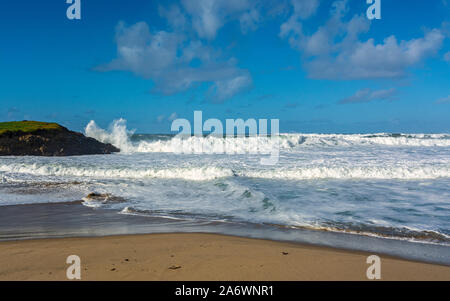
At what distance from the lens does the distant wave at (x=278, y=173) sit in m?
12.0

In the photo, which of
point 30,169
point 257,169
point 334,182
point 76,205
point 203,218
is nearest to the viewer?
point 203,218

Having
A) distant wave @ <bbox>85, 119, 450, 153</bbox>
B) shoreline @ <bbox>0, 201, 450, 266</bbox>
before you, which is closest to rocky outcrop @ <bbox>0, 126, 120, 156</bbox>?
distant wave @ <bbox>85, 119, 450, 153</bbox>

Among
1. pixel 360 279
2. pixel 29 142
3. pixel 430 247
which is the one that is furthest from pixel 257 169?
pixel 29 142

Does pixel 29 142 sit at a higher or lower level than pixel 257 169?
higher

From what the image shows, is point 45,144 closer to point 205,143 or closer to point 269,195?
point 205,143

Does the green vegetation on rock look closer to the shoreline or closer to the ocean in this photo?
the ocean

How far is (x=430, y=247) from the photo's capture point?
4.85m

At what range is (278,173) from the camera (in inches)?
488

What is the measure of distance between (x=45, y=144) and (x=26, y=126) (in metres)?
4.15

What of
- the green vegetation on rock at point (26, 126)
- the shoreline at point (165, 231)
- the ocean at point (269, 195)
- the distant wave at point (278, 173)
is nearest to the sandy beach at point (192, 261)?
the shoreline at point (165, 231)

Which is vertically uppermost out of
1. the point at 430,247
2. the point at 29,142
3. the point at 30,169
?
the point at 29,142

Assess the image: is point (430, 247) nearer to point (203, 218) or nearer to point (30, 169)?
point (203, 218)
